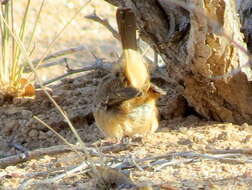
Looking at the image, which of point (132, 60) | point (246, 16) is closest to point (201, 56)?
point (132, 60)

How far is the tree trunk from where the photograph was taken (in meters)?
4.27

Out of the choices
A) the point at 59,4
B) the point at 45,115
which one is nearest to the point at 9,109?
the point at 45,115

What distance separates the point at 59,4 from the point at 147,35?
405 centimetres

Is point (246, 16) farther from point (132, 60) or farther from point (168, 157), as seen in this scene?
point (168, 157)

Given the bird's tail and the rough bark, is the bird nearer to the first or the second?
the bird's tail

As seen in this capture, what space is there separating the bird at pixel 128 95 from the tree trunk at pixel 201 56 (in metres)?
0.15

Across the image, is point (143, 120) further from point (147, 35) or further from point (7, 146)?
point (7, 146)

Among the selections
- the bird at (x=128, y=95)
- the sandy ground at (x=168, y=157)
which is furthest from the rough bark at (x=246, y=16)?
the bird at (x=128, y=95)

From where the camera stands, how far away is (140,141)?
4.49m

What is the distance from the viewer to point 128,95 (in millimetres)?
4516

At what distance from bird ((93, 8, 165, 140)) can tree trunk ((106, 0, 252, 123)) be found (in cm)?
15

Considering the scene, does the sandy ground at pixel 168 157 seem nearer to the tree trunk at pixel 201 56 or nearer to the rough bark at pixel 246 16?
the tree trunk at pixel 201 56

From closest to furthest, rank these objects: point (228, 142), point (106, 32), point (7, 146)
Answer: point (228, 142) → point (7, 146) → point (106, 32)

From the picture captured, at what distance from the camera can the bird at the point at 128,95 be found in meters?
4.52
